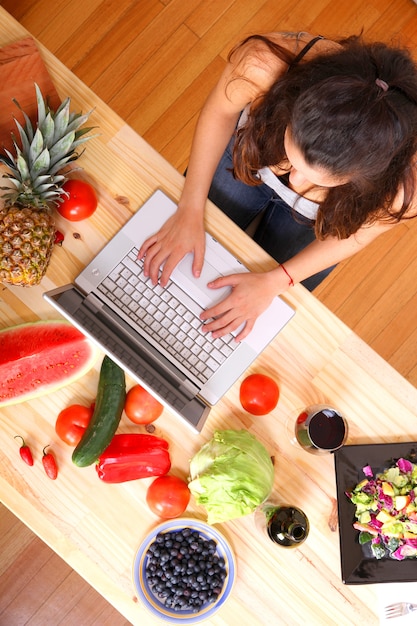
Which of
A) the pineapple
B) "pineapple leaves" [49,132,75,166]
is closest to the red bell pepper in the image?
the pineapple

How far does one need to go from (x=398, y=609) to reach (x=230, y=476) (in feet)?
1.62

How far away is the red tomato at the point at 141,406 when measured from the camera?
1252mm

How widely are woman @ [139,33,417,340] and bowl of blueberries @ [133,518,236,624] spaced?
17.8 inches

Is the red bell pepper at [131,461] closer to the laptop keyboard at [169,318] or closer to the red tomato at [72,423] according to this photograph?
the red tomato at [72,423]

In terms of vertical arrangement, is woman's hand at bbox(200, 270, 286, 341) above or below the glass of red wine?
above

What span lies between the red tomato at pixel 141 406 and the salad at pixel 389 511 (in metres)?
0.47

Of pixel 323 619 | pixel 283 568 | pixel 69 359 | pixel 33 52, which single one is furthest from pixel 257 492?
pixel 33 52

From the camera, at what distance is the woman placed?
881 mm

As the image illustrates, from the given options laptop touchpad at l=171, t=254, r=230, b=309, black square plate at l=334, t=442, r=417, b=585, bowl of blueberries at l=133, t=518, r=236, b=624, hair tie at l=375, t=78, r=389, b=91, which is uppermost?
hair tie at l=375, t=78, r=389, b=91

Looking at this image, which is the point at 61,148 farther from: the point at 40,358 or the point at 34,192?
the point at 40,358

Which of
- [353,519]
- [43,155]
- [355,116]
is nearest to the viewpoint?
[355,116]

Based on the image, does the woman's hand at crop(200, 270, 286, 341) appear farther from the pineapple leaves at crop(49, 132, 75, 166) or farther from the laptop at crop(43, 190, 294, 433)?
the pineapple leaves at crop(49, 132, 75, 166)

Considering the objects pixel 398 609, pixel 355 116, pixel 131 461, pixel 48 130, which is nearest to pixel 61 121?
pixel 48 130

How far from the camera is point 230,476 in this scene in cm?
115
